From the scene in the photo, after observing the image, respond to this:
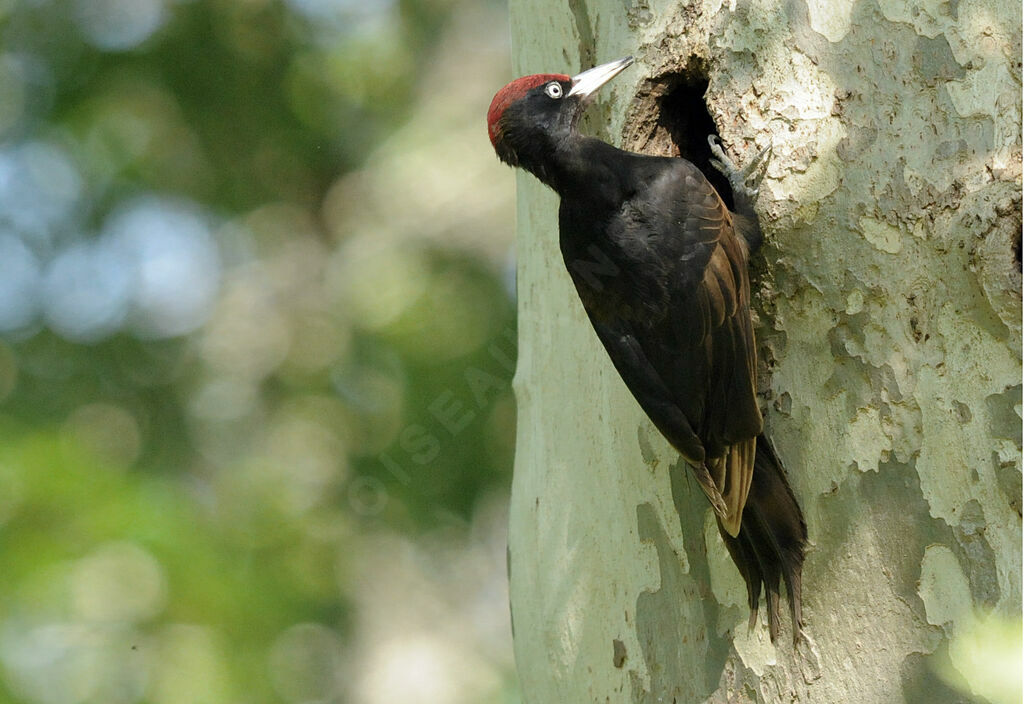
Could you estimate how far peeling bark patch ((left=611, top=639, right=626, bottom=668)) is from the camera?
99.6 inches

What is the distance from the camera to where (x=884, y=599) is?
2072 millimetres

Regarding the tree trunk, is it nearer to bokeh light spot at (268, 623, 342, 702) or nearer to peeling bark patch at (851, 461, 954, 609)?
peeling bark patch at (851, 461, 954, 609)

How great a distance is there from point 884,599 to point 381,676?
15.8 feet

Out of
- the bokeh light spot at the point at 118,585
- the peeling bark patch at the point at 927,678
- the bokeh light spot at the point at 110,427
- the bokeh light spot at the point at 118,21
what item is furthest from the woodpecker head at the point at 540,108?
the bokeh light spot at the point at 118,21

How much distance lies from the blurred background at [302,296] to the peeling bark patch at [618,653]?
2827 mm

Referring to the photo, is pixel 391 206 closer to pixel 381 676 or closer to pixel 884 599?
pixel 381 676

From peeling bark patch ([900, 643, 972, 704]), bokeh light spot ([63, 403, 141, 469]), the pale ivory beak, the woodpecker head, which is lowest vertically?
bokeh light spot ([63, 403, 141, 469])

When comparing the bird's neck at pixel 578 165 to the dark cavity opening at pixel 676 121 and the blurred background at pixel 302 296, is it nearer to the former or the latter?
the dark cavity opening at pixel 676 121

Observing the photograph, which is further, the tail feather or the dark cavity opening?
the dark cavity opening

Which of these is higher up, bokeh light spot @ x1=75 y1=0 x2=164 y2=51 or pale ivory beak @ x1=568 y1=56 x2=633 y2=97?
bokeh light spot @ x1=75 y1=0 x2=164 y2=51

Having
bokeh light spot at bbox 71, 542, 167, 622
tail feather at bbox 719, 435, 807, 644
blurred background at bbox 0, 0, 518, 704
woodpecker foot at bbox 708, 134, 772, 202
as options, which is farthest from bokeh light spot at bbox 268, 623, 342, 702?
woodpecker foot at bbox 708, 134, 772, 202

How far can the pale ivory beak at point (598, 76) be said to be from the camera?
2664mm

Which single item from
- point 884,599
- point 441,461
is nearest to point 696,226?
point 884,599

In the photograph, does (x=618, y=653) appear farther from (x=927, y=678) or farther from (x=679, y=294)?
(x=679, y=294)
